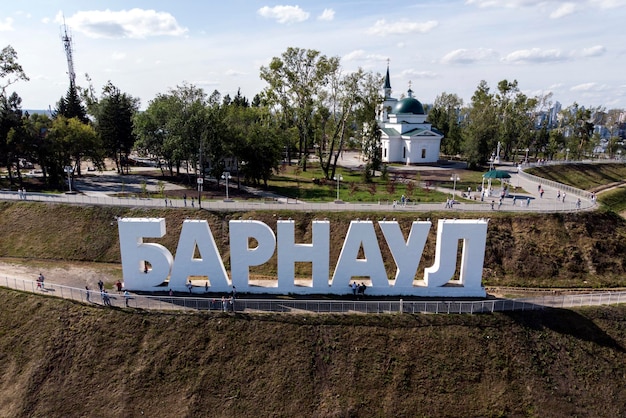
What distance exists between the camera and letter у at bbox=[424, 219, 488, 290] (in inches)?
1121

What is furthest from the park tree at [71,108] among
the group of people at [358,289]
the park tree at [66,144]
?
the group of people at [358,289]

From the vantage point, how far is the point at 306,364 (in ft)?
79.5

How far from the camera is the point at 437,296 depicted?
98.4 feet

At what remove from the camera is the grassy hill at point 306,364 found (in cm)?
2266

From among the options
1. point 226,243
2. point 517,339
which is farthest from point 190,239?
point 517,339

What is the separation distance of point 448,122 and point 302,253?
85015mm

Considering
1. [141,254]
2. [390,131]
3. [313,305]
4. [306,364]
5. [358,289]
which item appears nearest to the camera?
[306,364]

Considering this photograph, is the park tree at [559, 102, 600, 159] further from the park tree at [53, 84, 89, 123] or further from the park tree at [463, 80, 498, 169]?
the park tree at [53, 84, 89, 123]

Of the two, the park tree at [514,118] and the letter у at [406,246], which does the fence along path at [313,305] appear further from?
the park tree at [514,118]

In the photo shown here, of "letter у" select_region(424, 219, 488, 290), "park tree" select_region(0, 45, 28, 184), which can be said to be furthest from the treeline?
"letter у" select_region(424, 219, 488, 290)

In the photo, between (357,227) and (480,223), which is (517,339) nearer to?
(480,223)

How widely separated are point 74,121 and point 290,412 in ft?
175

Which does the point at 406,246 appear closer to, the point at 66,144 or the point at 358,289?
the point at 358,289

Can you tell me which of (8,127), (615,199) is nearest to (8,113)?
(8,127)
